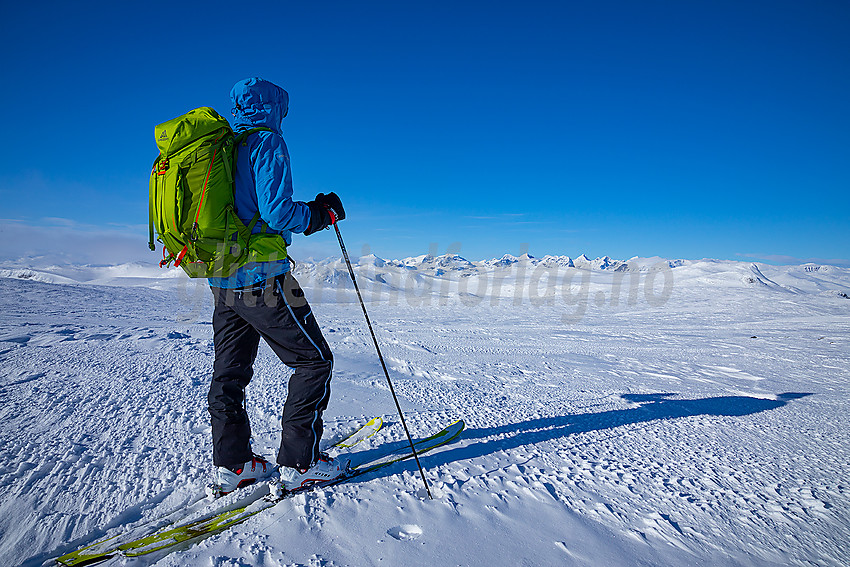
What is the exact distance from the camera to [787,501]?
2281 millimetres

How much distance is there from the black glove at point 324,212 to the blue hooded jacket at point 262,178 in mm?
85

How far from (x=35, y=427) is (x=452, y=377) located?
402cm

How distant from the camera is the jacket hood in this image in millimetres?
2180

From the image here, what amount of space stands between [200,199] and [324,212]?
0.67 m

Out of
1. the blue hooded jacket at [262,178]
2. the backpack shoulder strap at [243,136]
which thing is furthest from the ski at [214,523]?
the backpack shoulder strap at [243,136]

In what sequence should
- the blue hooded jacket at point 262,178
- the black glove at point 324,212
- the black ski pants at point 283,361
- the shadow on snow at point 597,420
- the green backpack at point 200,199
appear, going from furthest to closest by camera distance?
the shadow on snow at point 597,420 < the black glove at point 324,212 < the black ski pants at point 283,361 < the blue hooded jacket at point 262,178 < the green backpack at point 200,199

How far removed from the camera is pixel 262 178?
2055 millimetres

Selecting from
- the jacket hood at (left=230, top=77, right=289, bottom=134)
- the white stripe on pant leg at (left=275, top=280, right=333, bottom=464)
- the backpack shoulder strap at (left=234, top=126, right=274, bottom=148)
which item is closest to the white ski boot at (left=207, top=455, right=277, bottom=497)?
the white stripe on pant leg at (left=275, top=280, right=333, bottom=464)

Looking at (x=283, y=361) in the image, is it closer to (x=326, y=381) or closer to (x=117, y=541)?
(x=326, y=381)

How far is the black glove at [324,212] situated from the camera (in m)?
2.30

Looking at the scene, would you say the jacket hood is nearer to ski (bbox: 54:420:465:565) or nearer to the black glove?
the black glove

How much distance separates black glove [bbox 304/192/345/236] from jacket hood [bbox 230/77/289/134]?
454mm

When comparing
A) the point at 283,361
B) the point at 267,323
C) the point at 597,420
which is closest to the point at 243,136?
the point at 267,323

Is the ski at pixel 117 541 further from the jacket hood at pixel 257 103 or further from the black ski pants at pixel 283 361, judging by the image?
the jacket hood at pixel 257 103
